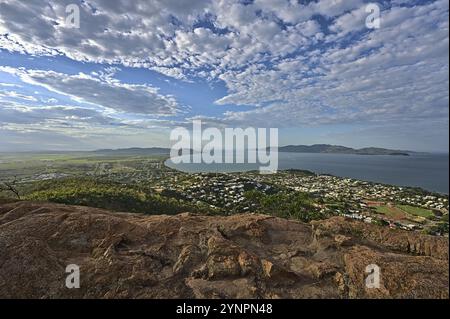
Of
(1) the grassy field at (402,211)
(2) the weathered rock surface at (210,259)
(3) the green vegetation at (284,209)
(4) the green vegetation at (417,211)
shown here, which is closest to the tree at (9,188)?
(2) the weathered rock surface at (210,259)

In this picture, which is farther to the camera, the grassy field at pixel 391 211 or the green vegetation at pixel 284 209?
the grassy field at pixel 391 211

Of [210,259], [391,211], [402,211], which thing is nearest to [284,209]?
[391,211]

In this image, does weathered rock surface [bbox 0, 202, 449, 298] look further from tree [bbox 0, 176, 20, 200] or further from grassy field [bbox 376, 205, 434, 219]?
grassy field [bbox 376, 205, 434, 219]

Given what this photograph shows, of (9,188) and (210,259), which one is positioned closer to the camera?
(210,259)

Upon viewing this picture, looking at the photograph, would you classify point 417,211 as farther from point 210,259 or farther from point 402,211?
point 210,259

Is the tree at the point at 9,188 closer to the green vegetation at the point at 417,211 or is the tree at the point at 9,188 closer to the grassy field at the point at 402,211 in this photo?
the grassy field at the point at 402,211
